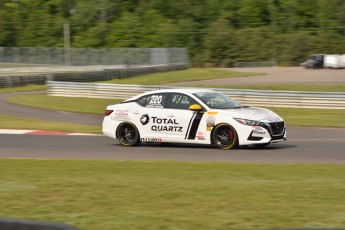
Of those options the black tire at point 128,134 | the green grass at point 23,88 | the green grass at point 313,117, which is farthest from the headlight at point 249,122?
the green grass at point 23,88

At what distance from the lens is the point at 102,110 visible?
27891 millimetres

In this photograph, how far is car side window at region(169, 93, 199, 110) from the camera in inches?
619

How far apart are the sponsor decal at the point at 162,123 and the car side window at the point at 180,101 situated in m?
0.33

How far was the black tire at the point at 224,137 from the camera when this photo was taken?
15.1 m

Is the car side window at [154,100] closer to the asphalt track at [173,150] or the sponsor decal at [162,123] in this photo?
the sponsor decal at [162,123]

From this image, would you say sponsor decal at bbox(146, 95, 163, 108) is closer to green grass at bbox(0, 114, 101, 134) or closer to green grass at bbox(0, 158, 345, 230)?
green grass at bbox(0, 158, 345, 230)

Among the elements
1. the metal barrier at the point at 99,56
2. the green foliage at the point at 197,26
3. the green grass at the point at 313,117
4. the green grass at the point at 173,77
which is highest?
the green foliage at the point at 197,26

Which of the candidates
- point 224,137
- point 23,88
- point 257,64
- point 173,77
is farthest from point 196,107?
point 257,64

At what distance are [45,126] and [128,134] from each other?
6203mm

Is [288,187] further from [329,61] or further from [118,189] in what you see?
[329,61]

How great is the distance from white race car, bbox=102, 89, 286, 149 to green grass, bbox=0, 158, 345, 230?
3.51m

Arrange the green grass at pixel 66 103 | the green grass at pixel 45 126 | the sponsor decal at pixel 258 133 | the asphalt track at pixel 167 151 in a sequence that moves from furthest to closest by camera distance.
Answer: the green grass at pixel 66 103 < the green grass at pixel 45 126 < the sponsor decal at pixel 258 133 < the asphalt track at pixel 167 151

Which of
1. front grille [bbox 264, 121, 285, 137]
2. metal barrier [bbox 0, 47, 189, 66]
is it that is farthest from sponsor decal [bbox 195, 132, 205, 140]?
metal barrier [bbox 0, 47, 189, 66]

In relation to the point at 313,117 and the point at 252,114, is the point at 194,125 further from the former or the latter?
the point at 313,117
